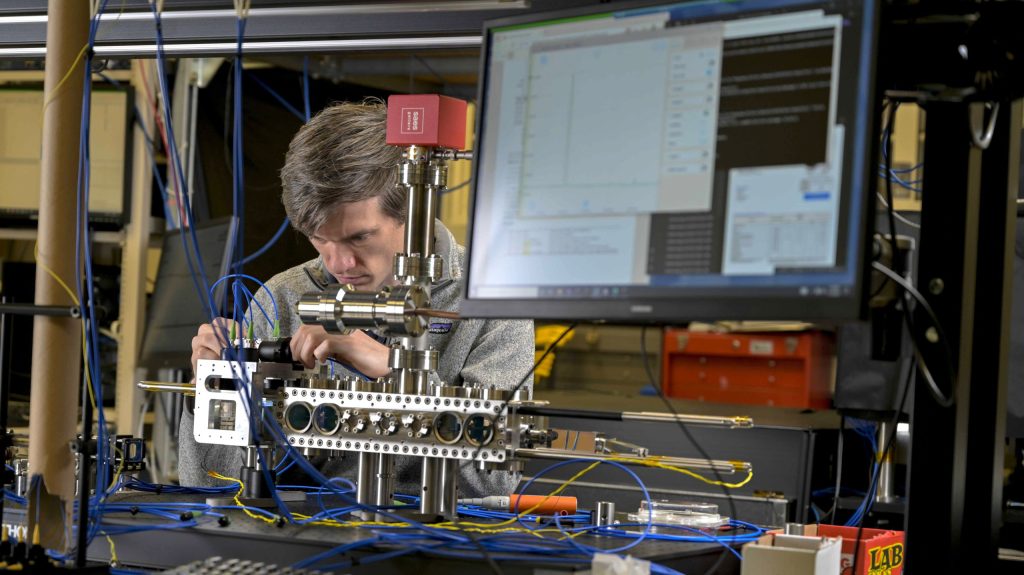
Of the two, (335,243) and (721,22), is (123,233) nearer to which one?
(335,243)

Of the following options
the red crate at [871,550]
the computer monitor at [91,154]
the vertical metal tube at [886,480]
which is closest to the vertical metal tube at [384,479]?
the red crate at [871,550]

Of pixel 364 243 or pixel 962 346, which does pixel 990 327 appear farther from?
pixel 364 243

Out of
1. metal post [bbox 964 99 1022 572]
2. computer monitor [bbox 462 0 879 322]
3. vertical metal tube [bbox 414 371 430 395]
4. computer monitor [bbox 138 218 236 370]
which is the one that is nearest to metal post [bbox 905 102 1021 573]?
metal post [bbox 964 99 1022 572]

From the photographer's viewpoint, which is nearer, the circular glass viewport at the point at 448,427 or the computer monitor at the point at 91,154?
the circular glass viewport at the point at 448,427

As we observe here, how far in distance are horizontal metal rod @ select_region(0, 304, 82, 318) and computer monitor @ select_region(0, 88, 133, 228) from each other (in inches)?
91.2

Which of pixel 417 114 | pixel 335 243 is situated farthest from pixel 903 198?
pixel 417 114

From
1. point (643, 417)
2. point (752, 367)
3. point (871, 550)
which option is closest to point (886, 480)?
point (871, 550)

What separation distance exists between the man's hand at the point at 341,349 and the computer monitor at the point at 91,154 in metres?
2.04

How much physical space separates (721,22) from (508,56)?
0.72ft

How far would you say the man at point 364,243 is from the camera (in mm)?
1826

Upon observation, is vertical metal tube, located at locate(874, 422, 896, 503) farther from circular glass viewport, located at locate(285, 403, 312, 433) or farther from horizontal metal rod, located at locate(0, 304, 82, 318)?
horizontal metal rod, located at locate(0, 304, 82, 318)

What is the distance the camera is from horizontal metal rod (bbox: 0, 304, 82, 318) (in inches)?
47.6

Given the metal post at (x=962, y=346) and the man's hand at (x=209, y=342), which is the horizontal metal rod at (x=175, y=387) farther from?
the metal post at (x=962, y=346)

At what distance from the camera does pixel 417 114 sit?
54.7 inches
